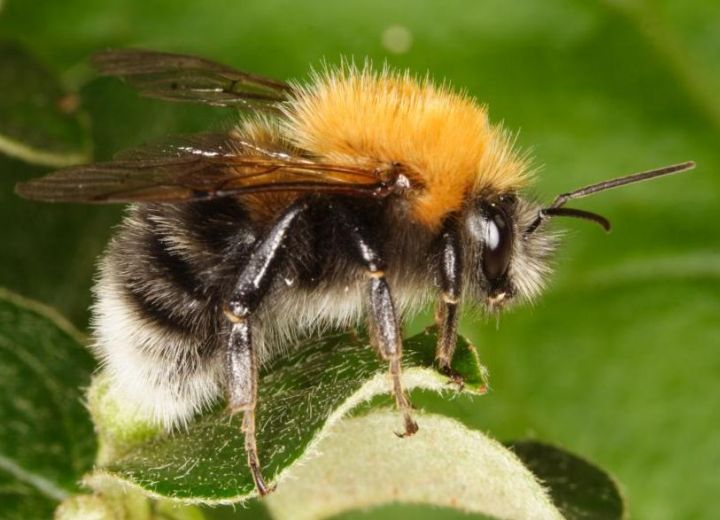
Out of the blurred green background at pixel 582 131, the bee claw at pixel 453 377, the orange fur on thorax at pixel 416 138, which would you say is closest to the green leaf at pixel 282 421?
the bee claw at pixel 453 377

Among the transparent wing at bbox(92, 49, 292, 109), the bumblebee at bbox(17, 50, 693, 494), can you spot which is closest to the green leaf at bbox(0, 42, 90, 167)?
the transparent wing at bbox(92, 49, 292, 109)

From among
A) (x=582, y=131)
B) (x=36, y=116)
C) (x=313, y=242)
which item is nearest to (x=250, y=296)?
(x=313, y=242)

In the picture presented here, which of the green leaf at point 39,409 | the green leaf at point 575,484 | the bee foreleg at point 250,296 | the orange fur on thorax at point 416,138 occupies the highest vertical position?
the orange fur on thorax at point 416,138

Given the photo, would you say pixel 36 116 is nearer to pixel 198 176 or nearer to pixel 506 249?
pixel 198 176

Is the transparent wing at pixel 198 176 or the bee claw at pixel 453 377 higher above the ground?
the transparent wing at pixel 198 176

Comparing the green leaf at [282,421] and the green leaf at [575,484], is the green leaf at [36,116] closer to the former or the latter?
the green leaf at [282,421]

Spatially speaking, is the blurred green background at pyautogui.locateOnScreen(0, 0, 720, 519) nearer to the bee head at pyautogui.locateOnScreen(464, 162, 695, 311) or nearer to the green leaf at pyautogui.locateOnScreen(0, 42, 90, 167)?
the green leaf at pyautogui.locateOnScreen(0, 42, 90, 167)
